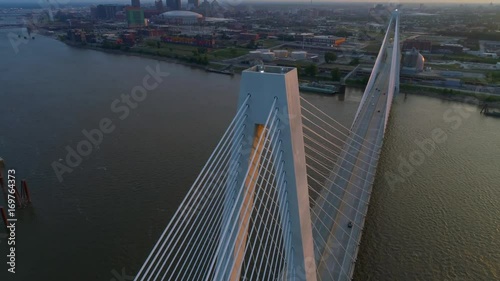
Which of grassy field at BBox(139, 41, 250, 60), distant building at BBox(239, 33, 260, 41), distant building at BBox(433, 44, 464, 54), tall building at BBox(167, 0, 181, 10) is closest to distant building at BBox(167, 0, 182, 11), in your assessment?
tall building at BBox(167, 0, 181, 10)

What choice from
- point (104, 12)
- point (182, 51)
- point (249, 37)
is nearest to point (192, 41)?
point (182, 51)

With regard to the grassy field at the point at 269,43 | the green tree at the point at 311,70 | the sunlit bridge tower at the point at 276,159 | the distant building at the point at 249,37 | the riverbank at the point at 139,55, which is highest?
the sunlit bridge tower at the point at 276,159

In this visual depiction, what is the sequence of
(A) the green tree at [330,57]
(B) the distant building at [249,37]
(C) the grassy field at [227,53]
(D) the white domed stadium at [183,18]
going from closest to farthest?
(A) the green tree at [330,57] → (C) the grassy field at [227,53] → (B) the distant building at [249,37] → (D) the white domed stadium at [183,18]

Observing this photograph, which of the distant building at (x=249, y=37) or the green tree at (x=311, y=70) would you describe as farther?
the distant building at (x=249, y=37)

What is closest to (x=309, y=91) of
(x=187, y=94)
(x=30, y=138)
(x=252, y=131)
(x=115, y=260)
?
(x=187, y=94)

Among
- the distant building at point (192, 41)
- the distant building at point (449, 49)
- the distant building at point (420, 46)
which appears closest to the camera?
the distant building at point (449, 49)

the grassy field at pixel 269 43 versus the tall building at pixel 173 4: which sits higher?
the tall building at pixel 173 4

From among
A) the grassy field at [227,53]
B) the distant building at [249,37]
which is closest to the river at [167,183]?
the grassy field at [227,53]

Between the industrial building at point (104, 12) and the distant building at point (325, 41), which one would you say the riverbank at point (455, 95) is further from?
the industrial building at point (104, 12)
